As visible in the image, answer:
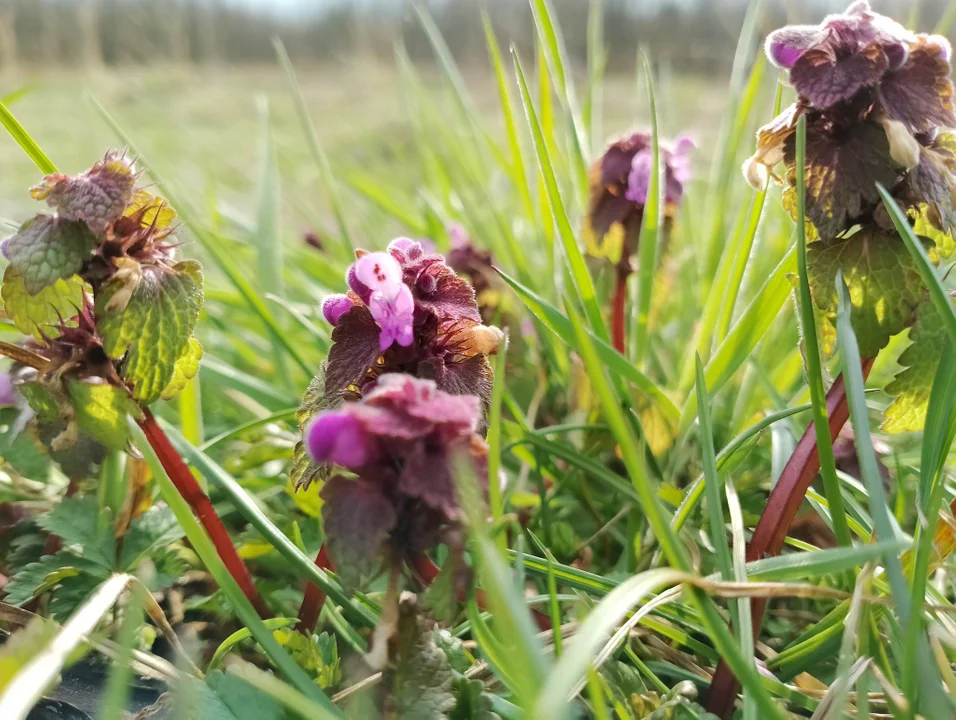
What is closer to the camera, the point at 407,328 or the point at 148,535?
the point at 407,328

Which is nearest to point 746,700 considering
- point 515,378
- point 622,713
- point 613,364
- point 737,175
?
point 622,713

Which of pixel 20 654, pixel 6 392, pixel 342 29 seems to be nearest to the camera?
pixel 20 654

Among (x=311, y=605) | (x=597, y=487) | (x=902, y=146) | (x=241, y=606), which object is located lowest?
(x=597, y=487)

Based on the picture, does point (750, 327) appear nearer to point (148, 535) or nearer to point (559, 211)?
point (559, 211)

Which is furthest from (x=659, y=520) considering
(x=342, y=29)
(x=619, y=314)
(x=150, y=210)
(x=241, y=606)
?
(x=342, y=29)

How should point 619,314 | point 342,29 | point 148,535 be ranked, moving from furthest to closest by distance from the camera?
point 342,29 → point 619,314 → point 148,535

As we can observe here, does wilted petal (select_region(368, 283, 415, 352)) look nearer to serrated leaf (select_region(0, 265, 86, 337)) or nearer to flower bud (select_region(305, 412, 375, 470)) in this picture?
flower bud (select_region(305, 412, 375, 470))

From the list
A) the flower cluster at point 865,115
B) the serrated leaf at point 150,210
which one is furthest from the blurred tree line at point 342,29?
the serrated leaf at point 150,210
